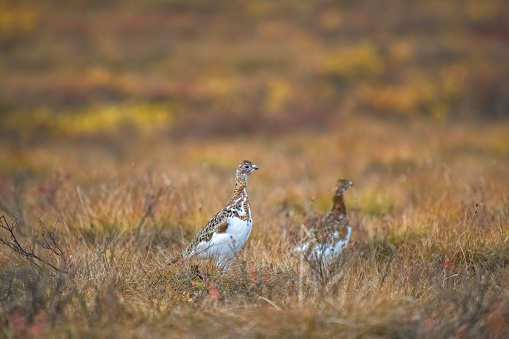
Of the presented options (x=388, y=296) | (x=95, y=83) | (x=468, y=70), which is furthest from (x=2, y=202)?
(x=468, y=70)

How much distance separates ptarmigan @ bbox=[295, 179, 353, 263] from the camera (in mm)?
4941

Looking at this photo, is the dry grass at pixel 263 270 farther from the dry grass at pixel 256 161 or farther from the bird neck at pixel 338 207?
the bird neck at pixel 338 207

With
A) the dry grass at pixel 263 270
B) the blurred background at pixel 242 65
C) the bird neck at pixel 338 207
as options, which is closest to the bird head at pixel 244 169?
the dry grass at pixel 263 270

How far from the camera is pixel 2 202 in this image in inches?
314

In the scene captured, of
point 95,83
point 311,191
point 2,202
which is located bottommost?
point 2,202

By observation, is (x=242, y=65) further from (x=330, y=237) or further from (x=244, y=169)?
(x=330, y=237)

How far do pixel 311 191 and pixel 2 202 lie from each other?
4266 mm

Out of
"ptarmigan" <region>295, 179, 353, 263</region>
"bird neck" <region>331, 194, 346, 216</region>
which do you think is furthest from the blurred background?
"ptarmigan" <region>295, 179, 353, 263</region>

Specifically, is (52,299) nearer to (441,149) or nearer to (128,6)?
(441,149)

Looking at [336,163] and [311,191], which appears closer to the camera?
[311,191]

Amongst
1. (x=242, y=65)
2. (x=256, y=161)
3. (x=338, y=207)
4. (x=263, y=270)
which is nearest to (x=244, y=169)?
(x=263, y=270)

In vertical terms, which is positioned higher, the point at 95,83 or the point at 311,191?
the point at 95,83

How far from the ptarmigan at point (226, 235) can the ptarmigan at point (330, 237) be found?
56cm

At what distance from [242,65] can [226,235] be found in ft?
57.2
